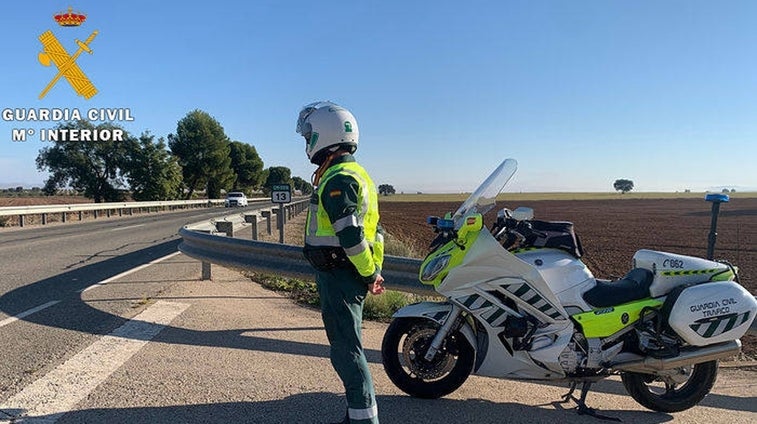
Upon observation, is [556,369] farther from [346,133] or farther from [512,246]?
[346,133]

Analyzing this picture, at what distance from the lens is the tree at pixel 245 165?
103 meters

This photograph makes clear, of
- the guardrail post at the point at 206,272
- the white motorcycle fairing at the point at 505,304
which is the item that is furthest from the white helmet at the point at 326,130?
the guardrail post at the point at 206,272

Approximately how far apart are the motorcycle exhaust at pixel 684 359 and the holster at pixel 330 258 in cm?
217

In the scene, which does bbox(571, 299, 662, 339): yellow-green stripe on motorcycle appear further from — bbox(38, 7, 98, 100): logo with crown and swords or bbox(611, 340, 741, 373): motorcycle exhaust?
bbox(38, 7, 98, 100): logo with crown and swords

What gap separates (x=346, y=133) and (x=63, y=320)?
4.38 metres

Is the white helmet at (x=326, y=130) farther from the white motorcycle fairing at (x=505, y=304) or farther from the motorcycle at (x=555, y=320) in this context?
the white motorcycle fairing at (x=505, y=304)

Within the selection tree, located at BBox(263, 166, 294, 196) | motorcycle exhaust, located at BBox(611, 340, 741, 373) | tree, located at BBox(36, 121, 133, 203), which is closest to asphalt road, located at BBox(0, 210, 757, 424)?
motorcycle exhaust, located at BBox(611, 340, 741, 373)

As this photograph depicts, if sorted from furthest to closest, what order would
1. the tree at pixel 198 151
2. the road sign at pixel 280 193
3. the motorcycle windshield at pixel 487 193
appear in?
the tree at pixel 198 151
the road sign at pixel 280 193
the motorcycle windshield at pixel 487 193

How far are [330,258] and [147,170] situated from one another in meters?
56.1

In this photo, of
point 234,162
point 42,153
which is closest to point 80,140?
point 42,153

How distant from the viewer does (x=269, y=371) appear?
Result: 4.47 meters

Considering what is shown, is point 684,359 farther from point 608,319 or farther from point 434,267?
point 434,267

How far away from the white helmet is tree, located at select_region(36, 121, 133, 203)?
54.5m

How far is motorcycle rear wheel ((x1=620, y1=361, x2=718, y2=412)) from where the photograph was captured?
13.1ft
